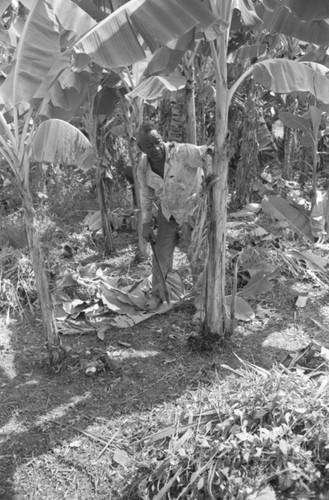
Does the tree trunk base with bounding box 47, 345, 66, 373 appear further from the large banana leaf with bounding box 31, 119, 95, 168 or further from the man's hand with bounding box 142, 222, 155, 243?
the large banana leaf with bounding box 31, 119, 95, 168

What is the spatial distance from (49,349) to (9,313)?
1499mm

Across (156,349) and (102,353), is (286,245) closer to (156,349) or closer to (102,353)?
(156,349)

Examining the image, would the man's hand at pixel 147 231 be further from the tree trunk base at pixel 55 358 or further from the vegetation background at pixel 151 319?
the tree trunk base at pixel 55 358

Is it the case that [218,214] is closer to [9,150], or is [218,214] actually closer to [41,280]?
[41,280]

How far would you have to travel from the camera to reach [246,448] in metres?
2.67

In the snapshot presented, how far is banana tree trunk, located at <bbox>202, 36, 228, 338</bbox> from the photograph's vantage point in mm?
3852

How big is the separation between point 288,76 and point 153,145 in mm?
1356

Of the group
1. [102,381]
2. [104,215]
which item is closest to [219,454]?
[102,381]

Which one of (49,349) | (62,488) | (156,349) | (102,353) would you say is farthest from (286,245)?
(62,488)

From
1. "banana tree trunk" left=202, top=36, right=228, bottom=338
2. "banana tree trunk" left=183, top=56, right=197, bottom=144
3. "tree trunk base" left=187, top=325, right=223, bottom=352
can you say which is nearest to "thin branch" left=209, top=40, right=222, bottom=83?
"banana tree trunk" left=202, top=36, right=228, bottom=338

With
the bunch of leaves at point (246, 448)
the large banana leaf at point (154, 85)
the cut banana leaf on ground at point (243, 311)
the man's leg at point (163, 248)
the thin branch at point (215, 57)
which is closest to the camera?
the bunch of leaves at point (246, 448)

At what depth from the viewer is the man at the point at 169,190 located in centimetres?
450

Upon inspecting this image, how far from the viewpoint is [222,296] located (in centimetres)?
435

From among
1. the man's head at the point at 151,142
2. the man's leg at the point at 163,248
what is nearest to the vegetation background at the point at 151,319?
the man's leg at the point at 163,248
